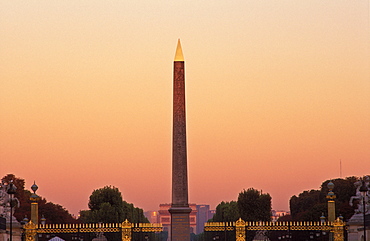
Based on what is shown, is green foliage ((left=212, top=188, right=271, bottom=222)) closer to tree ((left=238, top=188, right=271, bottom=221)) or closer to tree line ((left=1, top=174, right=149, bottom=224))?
tree ((left=238, top=188, right=271, bottom=221))

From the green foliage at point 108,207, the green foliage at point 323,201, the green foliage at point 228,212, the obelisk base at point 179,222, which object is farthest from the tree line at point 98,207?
the obelisk base at point 179,222

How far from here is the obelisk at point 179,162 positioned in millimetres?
51375

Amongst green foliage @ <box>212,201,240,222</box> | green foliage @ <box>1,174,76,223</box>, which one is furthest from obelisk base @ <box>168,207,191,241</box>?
green foliage @ <box>212,201,240,222</box>

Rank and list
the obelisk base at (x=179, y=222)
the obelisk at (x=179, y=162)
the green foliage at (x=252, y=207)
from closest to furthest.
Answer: the obelisk base at (x=179, y=222) → the obelisk at (x=179, y=162) → the green foliage at (x=252, y=207)

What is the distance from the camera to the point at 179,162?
5172 centimetres

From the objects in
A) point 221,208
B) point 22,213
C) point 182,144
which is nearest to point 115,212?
point 22,213

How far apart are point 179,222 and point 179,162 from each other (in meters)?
3.18

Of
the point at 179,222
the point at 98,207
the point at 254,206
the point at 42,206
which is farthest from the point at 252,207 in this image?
the point at 179,222

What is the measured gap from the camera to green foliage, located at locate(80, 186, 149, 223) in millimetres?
95594

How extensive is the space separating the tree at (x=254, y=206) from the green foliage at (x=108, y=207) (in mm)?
13184

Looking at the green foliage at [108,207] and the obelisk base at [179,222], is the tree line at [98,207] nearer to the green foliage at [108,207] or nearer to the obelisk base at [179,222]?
the green foliage at [108,207]

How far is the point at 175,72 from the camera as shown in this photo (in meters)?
51.9

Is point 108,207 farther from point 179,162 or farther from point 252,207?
point 179,162

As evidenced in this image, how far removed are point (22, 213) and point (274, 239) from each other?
29987 mm
